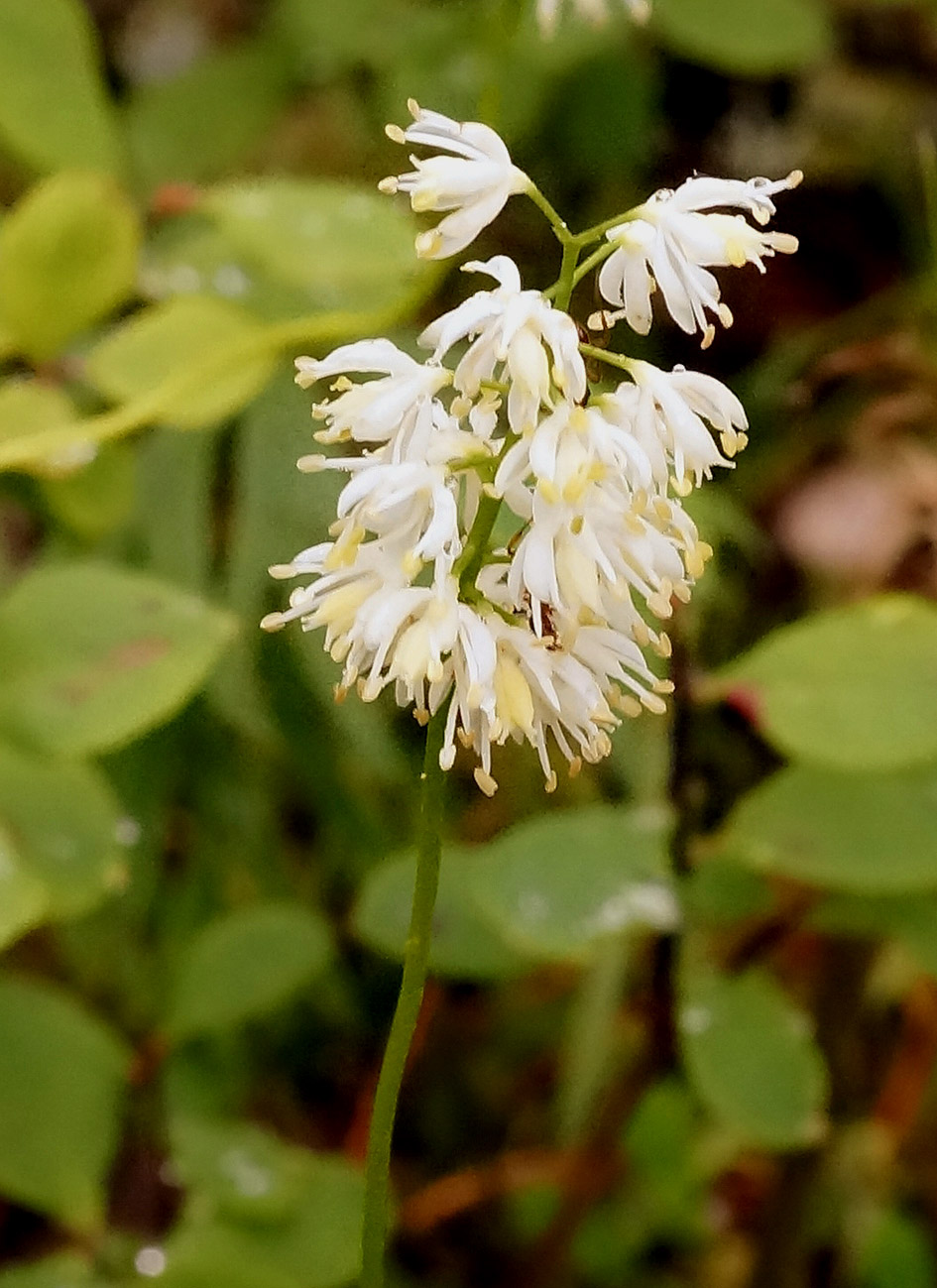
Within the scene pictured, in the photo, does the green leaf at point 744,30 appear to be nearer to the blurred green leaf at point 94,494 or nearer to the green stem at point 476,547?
the blurred green leaf at point 94,494

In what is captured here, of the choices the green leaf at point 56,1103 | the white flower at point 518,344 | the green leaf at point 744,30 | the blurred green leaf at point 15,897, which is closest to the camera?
the white flower at point 518,344

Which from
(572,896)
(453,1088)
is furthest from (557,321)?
(453,1088)

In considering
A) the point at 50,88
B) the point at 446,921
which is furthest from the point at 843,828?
the point at 50,88

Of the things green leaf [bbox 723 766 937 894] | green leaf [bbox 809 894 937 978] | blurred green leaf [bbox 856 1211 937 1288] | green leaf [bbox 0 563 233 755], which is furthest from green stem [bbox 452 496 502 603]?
blurred green leaf [bbox 856 1211 937 1288]

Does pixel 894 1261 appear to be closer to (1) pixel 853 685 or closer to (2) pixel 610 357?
(1) pixel 853 685

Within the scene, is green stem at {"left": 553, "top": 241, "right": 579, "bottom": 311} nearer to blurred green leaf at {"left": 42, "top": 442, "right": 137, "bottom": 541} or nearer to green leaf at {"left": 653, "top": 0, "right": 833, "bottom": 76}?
blurred green leaf at {"left": 42, "top": 442, "right": 137, "bottom": 541}

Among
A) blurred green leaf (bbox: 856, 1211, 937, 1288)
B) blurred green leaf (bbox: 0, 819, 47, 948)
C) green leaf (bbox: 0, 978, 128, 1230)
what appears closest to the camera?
blurred green leaf (bbox: 0, 819, 47, 948)

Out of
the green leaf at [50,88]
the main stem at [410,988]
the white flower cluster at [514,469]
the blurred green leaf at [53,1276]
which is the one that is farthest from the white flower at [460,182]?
the blurred green leaf at [53,1276]
